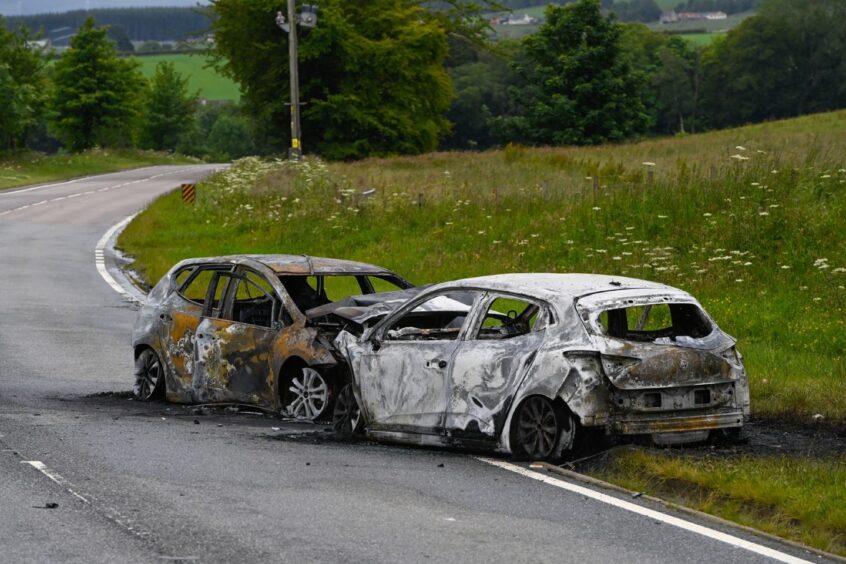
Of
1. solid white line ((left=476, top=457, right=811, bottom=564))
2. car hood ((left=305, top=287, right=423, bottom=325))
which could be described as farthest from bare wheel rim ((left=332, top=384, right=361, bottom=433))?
solid white line ((left=476, top=457, right=811, bottom=564))

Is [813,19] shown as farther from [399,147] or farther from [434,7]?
[399,147]

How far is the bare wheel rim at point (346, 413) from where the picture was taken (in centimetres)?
1162

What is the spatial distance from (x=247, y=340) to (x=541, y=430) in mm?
3862

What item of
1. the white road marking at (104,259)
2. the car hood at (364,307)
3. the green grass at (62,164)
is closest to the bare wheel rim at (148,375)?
the car hood at (364,307)

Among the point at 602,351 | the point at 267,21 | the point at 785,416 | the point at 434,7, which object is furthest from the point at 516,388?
the point at 434,7

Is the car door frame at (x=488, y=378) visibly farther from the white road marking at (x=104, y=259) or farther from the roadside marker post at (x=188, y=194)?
the roadside marker post at (x=188, y=194)

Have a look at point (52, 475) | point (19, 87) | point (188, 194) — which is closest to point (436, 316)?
point (52, 475)

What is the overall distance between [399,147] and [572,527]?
58793mm

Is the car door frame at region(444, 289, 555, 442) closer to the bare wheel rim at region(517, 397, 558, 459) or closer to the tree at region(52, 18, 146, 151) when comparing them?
the bare wheel rim at region(517, 397, 558, 459)

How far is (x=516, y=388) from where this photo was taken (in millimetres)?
10336

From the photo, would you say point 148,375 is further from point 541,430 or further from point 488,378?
point 541,430

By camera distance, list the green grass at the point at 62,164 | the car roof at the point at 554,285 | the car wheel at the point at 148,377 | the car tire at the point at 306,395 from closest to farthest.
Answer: the car roof at the point at 554,285, the car tire at the point at 306,395, the car wheel at the point at 148,377, the green grass at the point at 62,164

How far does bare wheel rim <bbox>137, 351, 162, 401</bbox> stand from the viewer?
14.5 m

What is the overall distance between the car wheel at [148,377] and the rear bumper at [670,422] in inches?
231
